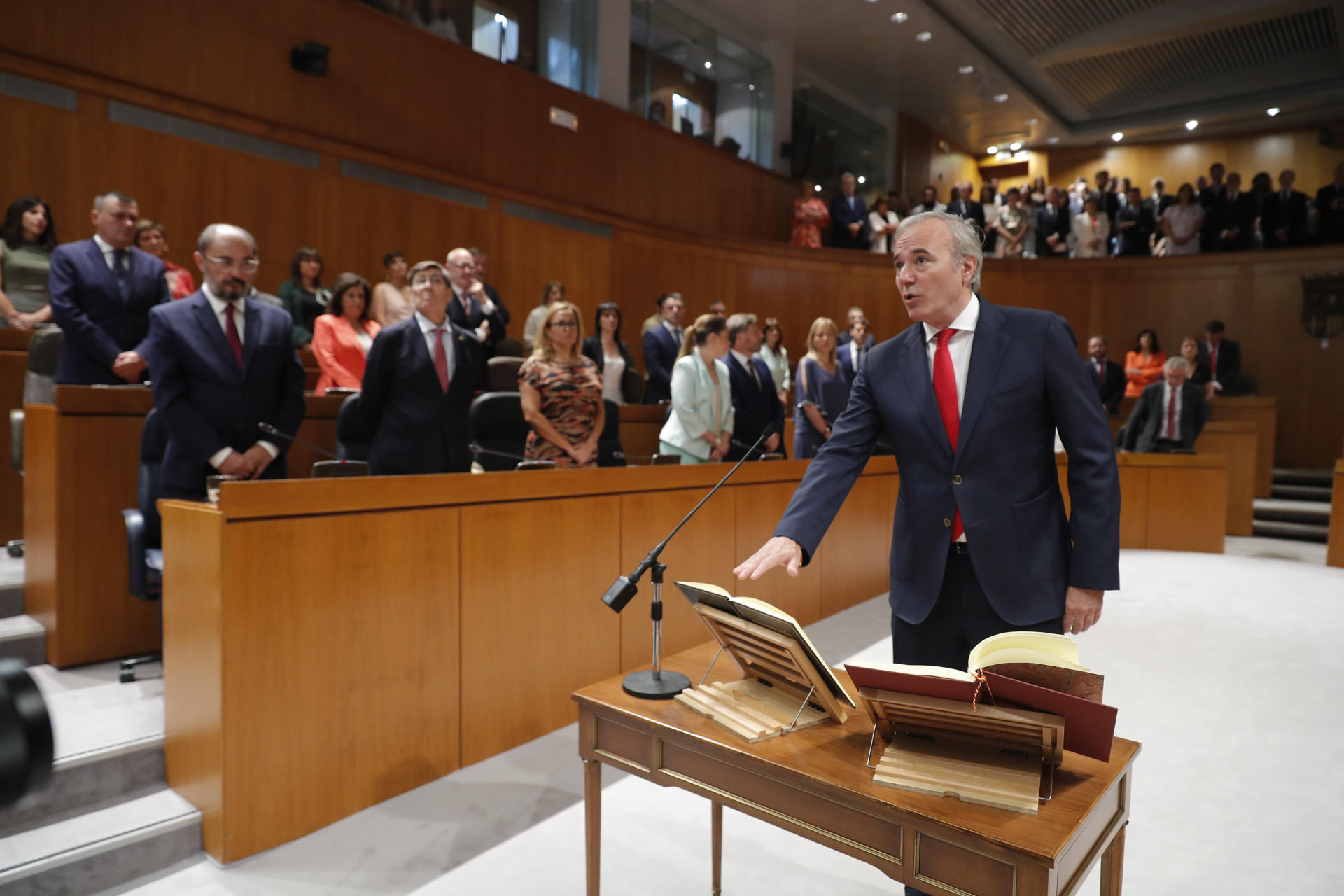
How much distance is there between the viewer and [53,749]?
0.51 metres

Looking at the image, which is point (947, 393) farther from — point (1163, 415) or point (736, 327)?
point (1163, 415)

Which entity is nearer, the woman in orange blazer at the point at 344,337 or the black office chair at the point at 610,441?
the black office chair at the point at 610,441

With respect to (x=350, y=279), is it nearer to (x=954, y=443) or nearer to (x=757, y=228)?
(x=954, y=443)

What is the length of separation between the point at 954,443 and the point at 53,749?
1.35 meters

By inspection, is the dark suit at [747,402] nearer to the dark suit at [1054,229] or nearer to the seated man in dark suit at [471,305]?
the seated man in dark suit at [471,305]

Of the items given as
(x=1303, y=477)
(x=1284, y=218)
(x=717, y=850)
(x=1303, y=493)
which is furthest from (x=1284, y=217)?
(x=717, y=850)

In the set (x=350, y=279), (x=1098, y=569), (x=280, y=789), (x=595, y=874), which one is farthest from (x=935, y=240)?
(x=350, y=279)

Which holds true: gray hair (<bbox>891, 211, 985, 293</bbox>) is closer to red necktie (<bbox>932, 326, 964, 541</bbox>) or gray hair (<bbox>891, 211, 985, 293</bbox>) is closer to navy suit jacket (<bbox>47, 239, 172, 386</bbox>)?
red necktie (<bbox>932, 326, 964, 541</bbox>)

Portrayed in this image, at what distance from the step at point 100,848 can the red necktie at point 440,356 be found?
1.46m

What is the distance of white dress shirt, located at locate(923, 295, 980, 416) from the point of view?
5.04 feet

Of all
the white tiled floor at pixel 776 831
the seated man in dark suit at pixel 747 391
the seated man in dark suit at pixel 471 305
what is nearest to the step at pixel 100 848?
the white tiled floor at pixel 776 831

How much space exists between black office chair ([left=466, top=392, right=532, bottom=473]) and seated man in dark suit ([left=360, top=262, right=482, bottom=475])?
584mm

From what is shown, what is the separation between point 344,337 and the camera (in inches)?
173

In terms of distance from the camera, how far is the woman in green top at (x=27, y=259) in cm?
393
